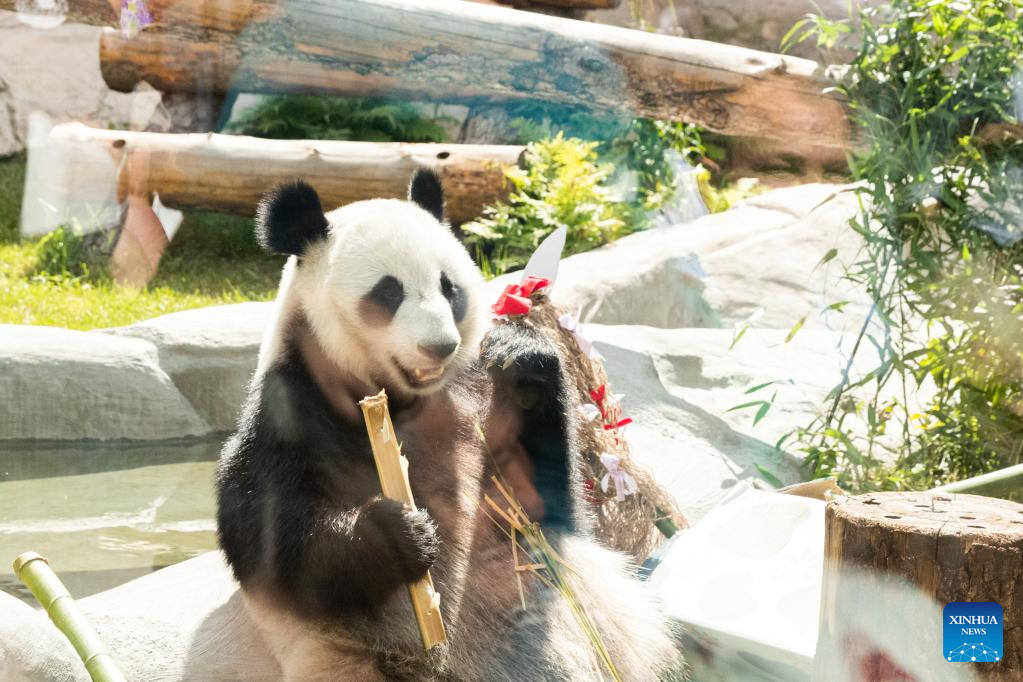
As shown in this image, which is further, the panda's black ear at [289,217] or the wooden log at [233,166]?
the wooden log at [233,166]

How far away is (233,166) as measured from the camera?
7055 millimetres

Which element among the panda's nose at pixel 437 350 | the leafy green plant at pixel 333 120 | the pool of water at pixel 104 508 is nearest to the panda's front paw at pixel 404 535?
the panda's nose at pixel 437 350

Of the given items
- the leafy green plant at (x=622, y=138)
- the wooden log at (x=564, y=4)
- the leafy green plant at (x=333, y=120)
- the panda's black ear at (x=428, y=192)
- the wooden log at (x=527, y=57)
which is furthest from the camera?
the wooden log at (x=564, y=4)

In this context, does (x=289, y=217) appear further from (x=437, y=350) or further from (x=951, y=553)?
(x=951, y=553)

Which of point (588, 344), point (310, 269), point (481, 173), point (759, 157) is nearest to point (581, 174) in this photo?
point (481, 173)

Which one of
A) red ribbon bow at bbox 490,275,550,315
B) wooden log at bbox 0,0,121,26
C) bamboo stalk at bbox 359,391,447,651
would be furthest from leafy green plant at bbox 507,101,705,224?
bamboo stalk at bbox 359,391,447,651

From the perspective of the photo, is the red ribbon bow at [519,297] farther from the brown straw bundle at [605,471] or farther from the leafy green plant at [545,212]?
the leafy green plant at [545,212]

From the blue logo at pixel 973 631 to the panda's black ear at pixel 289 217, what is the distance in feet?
5.14

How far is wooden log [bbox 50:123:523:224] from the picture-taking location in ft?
22.8

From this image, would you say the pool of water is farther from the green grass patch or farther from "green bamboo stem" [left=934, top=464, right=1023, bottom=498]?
"green bamboo stem" [left=934, top=464, right=1023, bottom=498]

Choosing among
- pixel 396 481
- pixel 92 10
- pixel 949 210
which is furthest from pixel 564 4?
pixel 396 481

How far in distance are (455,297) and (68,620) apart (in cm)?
110

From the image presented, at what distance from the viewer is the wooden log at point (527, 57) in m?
7.09

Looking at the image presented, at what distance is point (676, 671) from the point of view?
8.70 ft
